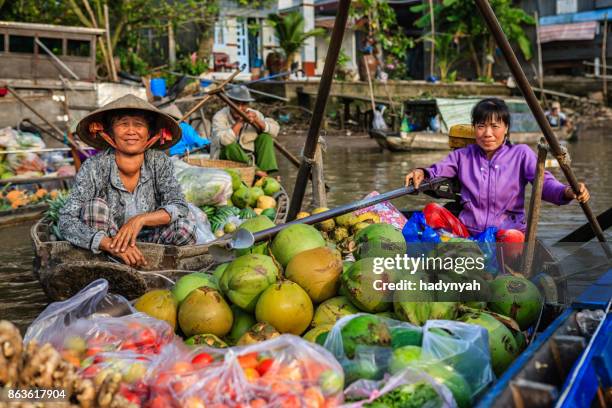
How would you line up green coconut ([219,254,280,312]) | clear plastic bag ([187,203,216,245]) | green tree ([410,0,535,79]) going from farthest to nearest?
green tree ([410,0,535,79]) → clear plastic bag ([187,203,216,245]) → green coconut ([219,254,280,312])

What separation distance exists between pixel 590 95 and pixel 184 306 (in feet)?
78.8

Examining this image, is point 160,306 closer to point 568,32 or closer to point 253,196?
point 253,196

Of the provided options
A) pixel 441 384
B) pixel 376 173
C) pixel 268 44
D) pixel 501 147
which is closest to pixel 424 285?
pixel 441 384

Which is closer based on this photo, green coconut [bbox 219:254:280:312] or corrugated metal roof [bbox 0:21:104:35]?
green coconut [bbox 219:254:280:312]

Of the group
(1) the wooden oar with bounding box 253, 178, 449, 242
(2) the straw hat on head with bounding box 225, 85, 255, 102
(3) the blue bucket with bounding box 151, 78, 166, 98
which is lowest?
(1) the wooden oar with bounding box 253, 178, 449, 242

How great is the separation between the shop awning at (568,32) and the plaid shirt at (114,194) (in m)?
23.5

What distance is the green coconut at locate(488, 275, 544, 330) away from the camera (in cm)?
230

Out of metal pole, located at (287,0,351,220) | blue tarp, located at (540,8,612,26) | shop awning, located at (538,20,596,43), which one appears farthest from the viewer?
blue tarp, located at (540,8,612,26)

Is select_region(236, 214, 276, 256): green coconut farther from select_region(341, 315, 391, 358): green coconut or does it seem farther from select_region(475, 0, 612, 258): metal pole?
select_region(475, 0, 612, 258): metal pole

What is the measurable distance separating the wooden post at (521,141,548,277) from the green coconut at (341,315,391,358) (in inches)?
44.7

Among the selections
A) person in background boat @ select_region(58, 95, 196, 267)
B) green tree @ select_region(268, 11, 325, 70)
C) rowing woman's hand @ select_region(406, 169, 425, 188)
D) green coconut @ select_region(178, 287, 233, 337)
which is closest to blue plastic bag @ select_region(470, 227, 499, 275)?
rowing woman's hand @ select_region(406, 169, 425, 188)

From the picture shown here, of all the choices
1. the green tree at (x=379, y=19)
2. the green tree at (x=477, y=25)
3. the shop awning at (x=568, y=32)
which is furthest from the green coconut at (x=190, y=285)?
the shop awning at (x=568, y=32)

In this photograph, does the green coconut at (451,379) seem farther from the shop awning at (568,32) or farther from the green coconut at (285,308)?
the shop awning at (568,32)

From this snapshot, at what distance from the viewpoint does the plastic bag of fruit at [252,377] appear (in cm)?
152
